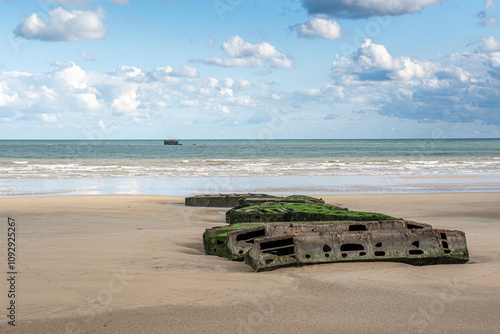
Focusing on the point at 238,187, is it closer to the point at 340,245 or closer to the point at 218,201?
the point at 218,201

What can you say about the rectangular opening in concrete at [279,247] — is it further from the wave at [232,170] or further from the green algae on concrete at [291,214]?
the wave at [232,170]

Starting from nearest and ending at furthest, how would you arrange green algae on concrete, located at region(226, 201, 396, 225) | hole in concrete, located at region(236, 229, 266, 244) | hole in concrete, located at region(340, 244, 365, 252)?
hole in concrete, located at region(340, 244, 365, 252) → hole in concrete, located at region(236, 229, 266, 244) → green algae on concrete, located at region(226, 201, 396, 225)

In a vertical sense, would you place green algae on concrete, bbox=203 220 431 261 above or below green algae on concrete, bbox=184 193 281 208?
above

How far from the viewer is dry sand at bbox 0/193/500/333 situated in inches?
177

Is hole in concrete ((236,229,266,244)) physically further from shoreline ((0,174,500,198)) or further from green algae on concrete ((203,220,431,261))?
shoreline ((0,174,500,198))

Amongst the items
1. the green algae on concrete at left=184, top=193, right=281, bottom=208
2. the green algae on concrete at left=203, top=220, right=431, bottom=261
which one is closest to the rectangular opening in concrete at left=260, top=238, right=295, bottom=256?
the green algae on concrete at left=203, top=220, right=431, bottom=261

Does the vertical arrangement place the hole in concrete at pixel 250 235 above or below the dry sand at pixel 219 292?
above

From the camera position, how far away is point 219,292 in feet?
17.9

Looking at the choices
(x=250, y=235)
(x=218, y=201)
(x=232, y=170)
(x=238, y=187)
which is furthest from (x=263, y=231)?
(x=232, y=170)

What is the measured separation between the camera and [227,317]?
4.70 m

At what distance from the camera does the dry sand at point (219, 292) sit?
4500 mm

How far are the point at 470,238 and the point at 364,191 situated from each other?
12.3m

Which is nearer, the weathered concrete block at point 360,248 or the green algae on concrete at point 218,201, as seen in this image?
the weathered concrete block at point 360,248

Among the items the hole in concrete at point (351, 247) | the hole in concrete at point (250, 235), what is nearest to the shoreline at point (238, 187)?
the hole in concrete at point (250, 235)
